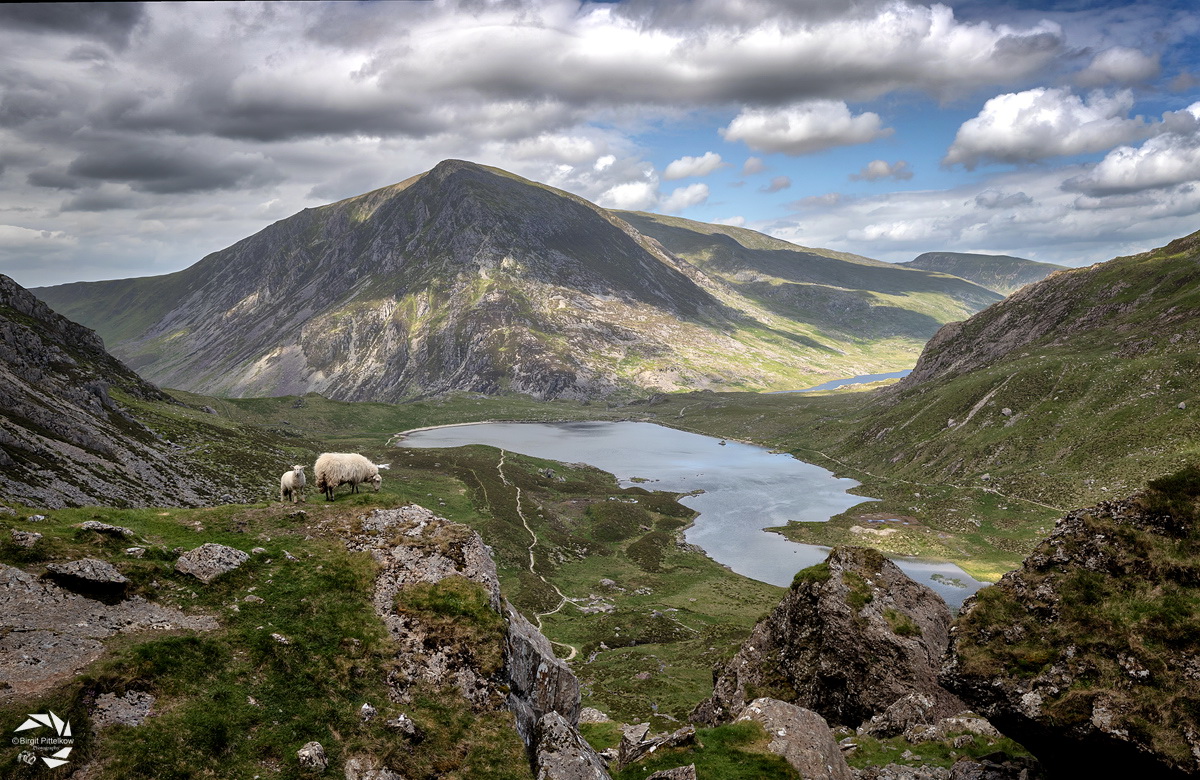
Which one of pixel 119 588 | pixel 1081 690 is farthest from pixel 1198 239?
pixel 119 588

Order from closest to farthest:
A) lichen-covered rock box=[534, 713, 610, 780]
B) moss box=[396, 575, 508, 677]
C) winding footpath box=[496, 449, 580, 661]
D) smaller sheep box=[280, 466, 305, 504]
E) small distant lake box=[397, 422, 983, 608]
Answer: lichen-covered rock box=[534, 713, 610, 780], moss box=[396, 575, 508, 677], smaller sheep box=[280, 466, 305, 504], winding footpath box=[496, 449, 580, 661], small distant lake box=[397, 422, 983, 608]

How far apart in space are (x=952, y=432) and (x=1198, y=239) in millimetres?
91326

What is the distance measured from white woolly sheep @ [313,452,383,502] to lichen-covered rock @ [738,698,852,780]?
24548 mm

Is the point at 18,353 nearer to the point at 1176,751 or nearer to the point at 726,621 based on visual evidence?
the point at 726,621

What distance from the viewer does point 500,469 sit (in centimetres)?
16325

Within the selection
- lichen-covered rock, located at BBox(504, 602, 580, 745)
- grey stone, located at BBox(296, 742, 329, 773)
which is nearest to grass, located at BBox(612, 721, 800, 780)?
lichen-covered rock, located at BBox(504, 602, 580, 745)

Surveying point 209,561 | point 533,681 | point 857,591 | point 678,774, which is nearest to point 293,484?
point 209,561

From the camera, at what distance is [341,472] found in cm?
3703

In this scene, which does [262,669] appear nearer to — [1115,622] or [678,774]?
[678,774]

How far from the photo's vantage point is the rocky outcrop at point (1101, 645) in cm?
1631

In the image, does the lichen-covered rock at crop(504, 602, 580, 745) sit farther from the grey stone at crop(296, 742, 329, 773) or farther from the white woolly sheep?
the white woolly sheep

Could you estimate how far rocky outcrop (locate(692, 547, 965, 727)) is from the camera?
34875mm

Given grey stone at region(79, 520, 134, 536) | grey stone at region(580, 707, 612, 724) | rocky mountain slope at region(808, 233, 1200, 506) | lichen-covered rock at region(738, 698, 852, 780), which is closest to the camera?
grey stone at region(79, 520, 134, 536)

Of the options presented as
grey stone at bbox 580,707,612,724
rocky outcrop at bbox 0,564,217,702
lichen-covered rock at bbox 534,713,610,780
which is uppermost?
rocky outcrop at bbox 0,564,217,702
